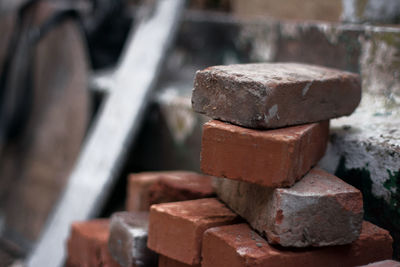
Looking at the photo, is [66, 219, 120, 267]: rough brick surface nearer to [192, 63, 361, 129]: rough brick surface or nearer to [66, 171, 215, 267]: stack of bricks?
[66, 171, 215, 267]: stack of bricks

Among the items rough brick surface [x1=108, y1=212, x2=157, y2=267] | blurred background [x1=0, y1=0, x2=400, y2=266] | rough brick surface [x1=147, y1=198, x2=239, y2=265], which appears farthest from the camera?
blurred background [x1=0, y1=0, x2=400, y2=266]

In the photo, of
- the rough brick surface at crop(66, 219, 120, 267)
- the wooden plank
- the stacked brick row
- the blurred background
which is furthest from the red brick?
the wooden plank

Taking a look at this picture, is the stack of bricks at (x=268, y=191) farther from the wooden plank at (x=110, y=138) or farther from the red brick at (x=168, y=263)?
the wooden plank at (x=110, y=138)

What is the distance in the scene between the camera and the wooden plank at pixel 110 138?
114 inches

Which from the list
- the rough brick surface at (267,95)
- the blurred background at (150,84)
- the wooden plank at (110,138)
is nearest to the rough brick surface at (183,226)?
the rough brick surface at (267,95)

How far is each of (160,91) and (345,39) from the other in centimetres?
126

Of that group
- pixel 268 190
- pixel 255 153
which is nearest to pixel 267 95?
pixel 255 153

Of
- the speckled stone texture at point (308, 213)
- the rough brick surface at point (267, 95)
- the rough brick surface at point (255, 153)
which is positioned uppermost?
the rough brick surface at point (267, 95)

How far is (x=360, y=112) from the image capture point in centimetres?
218

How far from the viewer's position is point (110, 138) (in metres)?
3.06

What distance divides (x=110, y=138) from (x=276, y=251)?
1.73 m

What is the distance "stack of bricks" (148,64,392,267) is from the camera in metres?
1.52

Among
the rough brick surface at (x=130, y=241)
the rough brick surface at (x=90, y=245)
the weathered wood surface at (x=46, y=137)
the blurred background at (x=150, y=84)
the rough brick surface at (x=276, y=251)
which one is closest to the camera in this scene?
the rough brick surface at (x=276, y=251)

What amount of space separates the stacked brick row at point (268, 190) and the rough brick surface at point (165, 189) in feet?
0.54
